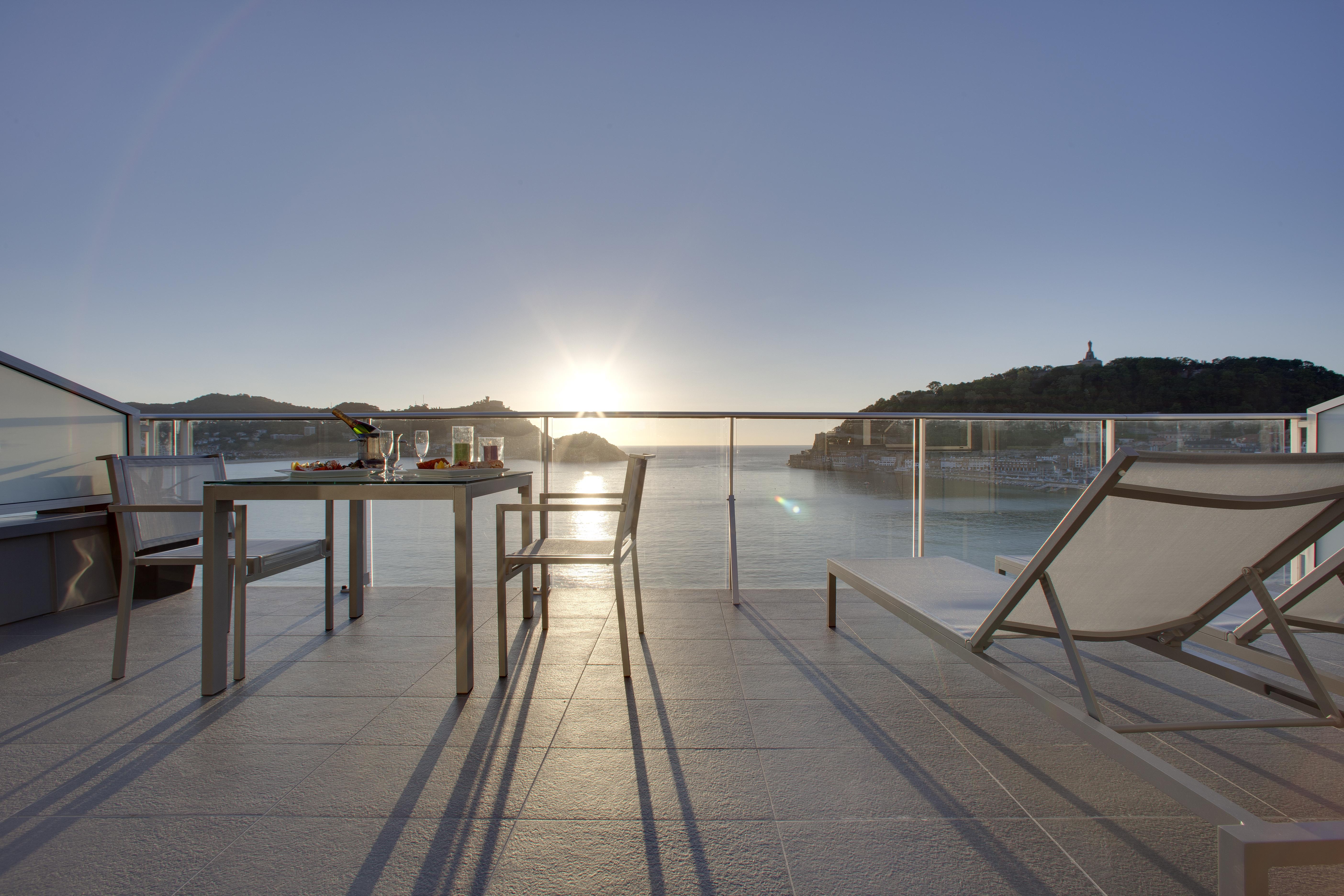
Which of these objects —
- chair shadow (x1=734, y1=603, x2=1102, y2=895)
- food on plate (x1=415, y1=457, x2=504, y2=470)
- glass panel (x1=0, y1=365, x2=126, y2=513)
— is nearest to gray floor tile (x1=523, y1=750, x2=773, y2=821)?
chair shadow (x1=734, y1=603, x2=1102, y2=895)

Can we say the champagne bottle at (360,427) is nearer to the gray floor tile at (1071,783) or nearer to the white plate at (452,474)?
the white plate at (452,474)

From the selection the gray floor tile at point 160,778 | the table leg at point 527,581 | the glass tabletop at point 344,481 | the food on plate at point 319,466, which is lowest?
the gray floor tile at point 160,778

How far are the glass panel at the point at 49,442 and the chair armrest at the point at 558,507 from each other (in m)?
1.99

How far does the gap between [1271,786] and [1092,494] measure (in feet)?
→ 3.05

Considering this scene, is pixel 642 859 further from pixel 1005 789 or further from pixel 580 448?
pixel 580 448

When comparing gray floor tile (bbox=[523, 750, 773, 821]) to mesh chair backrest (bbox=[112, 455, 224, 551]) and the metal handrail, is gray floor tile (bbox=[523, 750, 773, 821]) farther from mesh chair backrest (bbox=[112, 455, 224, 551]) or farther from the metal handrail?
the metal handrail

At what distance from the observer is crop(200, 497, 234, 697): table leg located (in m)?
1.93

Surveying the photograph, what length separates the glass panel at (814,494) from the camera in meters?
3.60

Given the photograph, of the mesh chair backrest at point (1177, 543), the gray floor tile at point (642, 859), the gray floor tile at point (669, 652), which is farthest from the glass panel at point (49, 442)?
the mesh chair backrest at point (1177, 543)

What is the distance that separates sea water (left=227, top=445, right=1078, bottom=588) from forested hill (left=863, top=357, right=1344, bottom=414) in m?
9.62

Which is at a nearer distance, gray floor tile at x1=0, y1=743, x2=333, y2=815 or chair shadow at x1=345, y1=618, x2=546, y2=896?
chair shadow at x1=345, y1=618, x2=546, y2=896

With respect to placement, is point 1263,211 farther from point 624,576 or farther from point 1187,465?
point 1187,465

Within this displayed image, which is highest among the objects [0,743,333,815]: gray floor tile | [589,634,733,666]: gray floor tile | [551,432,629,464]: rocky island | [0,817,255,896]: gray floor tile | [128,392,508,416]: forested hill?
[128,392,508,416]: forested hill

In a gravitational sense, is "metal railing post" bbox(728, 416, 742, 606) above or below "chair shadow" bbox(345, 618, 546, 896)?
above
